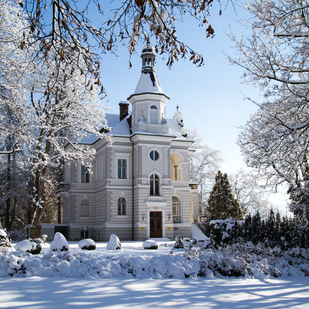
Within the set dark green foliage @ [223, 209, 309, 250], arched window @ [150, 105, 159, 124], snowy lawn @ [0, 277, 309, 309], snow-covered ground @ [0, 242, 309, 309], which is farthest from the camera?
arched window @ [150, 105, 159, 124]

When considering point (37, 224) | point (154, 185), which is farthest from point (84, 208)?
point (37, 224)

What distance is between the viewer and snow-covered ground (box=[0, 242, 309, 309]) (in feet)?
23.3

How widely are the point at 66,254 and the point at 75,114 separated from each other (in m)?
12.4

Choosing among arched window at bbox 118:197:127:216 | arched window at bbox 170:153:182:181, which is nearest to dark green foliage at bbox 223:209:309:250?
arched window at bbox 118:197:127:216

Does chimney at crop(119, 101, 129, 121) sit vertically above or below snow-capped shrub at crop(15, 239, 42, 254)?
above

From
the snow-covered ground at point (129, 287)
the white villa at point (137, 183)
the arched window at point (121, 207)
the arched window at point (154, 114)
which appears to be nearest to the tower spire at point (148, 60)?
the white villa at point (137, 183)

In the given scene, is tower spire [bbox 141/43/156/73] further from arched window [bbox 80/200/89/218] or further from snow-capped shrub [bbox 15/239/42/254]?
snow-capped shrub [bbox 15/239/42/254]

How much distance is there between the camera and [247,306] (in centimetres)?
725

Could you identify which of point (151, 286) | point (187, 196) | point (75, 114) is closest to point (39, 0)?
point (151, 286)

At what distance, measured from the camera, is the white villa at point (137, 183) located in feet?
96.9

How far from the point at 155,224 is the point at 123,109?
1293cm

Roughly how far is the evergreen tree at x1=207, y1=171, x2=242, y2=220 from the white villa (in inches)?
104

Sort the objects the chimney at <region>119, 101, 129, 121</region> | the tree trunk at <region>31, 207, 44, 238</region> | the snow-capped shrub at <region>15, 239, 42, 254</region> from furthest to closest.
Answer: the chimney at <region>119, 101, 129, 121</region> < the tree trunk at <region>31, 207, 44, 238</region> < the snow-capped shrub at <region>15, 239, 42, 254</region>

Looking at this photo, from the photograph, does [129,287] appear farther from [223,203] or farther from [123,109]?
[123,109]
